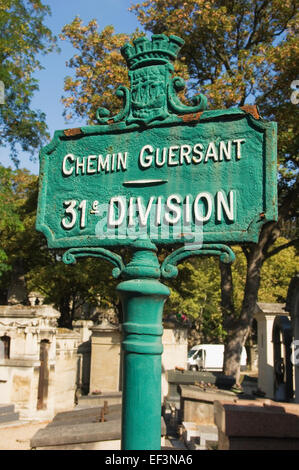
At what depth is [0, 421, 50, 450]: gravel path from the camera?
405 inches

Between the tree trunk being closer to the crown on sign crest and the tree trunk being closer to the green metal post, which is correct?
the green metal post

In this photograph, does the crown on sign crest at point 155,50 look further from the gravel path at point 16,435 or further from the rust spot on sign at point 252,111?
the gravel path at point 16,435

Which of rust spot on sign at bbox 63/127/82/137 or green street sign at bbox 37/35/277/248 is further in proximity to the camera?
rust spot on sign at bbox 63/127/82/137

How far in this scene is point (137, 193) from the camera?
2.89 m

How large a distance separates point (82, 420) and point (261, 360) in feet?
46.3

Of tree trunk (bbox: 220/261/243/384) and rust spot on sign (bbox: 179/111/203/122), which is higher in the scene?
rust spot on sign (bbox: 179/111/203/122)

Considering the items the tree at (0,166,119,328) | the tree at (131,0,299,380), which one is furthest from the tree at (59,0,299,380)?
the tree at (0,166,119,328)

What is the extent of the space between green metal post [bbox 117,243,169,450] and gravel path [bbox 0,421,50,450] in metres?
8.96

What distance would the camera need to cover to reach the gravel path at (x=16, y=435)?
1030cm

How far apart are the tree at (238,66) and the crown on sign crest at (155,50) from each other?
1137 cm

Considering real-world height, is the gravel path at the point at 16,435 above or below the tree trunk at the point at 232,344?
below

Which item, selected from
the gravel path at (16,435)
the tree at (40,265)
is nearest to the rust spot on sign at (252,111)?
the gravel path at (16,435)

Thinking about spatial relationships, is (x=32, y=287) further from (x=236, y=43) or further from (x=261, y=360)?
(x=236, y=43)

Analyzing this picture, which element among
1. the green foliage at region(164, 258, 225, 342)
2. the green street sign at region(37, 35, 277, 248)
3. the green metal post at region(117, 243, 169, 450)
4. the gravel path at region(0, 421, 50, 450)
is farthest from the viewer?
the green foliage at region(164, 258, 225, 342)
